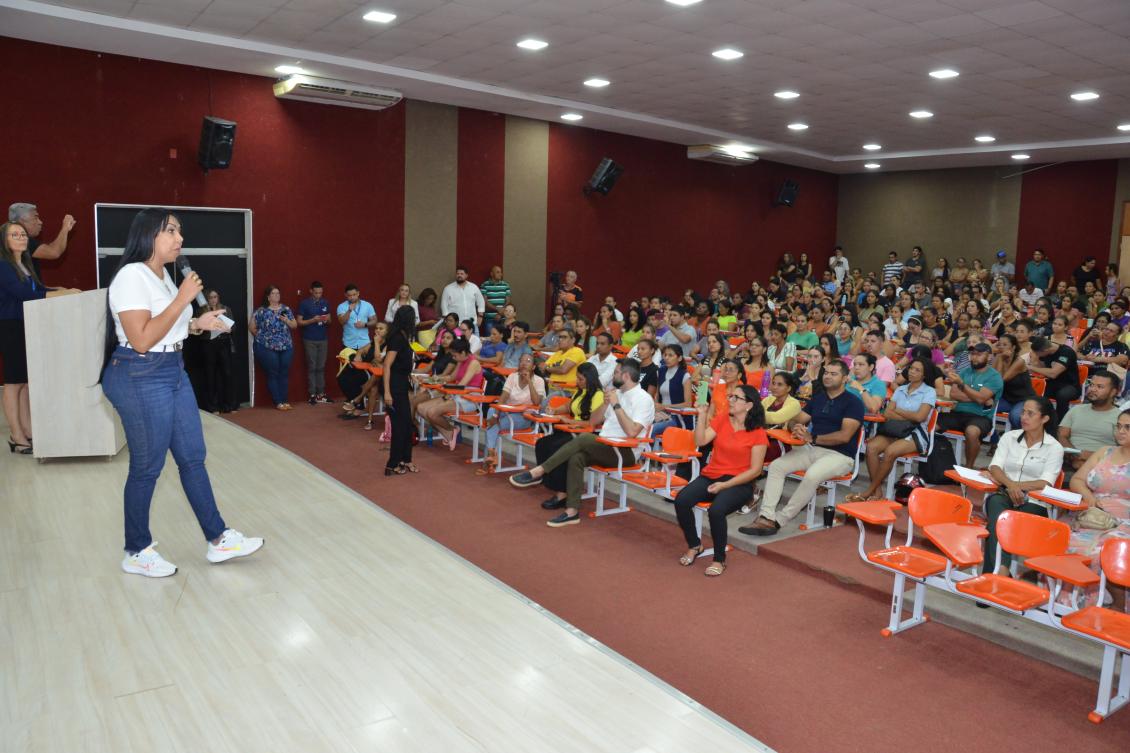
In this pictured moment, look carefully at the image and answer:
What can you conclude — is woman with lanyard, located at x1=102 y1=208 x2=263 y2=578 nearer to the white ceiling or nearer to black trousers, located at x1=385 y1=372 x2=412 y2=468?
black trousers, located at x1=385 y1=372 x2=412 y2=468

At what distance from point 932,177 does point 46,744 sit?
56.4 feet

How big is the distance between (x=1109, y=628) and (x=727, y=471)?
2389 mm

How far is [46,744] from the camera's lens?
232 centimetres

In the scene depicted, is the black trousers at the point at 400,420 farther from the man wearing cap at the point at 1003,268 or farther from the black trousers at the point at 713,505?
the man wearing cap at the point at 1003,268

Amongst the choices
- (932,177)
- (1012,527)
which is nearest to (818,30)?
(1012,527)

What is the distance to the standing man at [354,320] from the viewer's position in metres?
10.4

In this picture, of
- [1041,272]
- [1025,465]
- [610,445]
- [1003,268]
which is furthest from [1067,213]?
[610,445]

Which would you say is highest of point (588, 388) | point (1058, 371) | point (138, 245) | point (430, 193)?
point (430, 193)

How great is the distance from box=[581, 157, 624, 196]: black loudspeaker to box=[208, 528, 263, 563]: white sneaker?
9.95 metres

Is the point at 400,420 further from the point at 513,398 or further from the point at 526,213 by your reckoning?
the point at 526,213

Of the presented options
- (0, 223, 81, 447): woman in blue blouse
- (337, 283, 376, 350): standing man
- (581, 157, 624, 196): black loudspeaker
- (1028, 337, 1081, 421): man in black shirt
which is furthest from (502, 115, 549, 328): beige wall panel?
(0, 223, 81, 447): woman in blue blouse

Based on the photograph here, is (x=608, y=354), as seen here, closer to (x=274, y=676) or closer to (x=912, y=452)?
(x=912, y=452)

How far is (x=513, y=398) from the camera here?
7.48m

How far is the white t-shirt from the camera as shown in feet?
10.1
